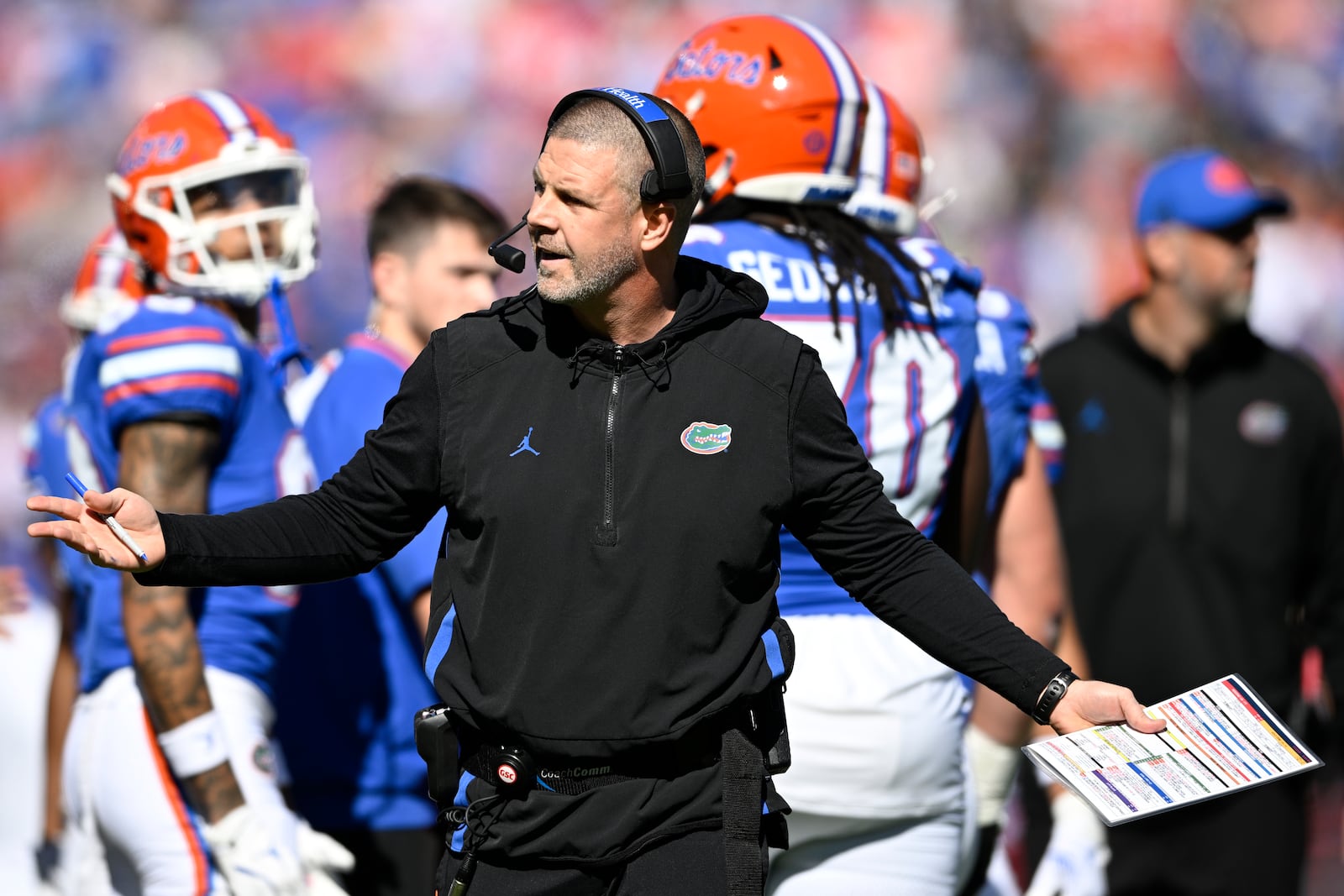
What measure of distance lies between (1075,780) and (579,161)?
43.2 inches

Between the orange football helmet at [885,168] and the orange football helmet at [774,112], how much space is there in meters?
0.06

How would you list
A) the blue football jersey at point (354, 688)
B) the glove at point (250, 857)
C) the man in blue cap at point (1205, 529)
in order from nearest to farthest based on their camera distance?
the glove at point (250, 857)
the blue football jersey at point (354, 688)
the man in blue cap at point (1205, 529)

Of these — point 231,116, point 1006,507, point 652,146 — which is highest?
point 231,116

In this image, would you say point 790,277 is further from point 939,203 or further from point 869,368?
point 939,203

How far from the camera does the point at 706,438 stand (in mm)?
2316

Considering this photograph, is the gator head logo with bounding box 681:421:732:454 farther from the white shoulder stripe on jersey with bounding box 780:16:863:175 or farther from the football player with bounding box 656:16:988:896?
the white shoulder stripe on jersey with bounding box 780:16:863:175

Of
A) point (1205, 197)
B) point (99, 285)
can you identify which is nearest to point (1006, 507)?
point (1205, 197)

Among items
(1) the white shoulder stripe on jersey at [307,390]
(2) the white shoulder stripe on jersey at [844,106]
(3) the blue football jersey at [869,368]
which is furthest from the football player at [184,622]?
(2) the white shoulder stripe on jersey at [844,106]

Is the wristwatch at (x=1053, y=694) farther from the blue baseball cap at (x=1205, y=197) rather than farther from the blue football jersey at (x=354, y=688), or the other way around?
the blue baseball cap at (x=1205, y=197)

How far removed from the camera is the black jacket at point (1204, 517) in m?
5.03

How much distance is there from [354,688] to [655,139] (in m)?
1.95

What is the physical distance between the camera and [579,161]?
2.34m

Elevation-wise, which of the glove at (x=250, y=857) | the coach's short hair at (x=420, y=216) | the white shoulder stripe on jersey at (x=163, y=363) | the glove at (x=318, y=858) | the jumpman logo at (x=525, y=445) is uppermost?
the coach's short hair at (x=420, y=216)

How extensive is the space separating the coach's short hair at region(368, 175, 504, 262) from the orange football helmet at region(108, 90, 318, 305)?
1.29ft
